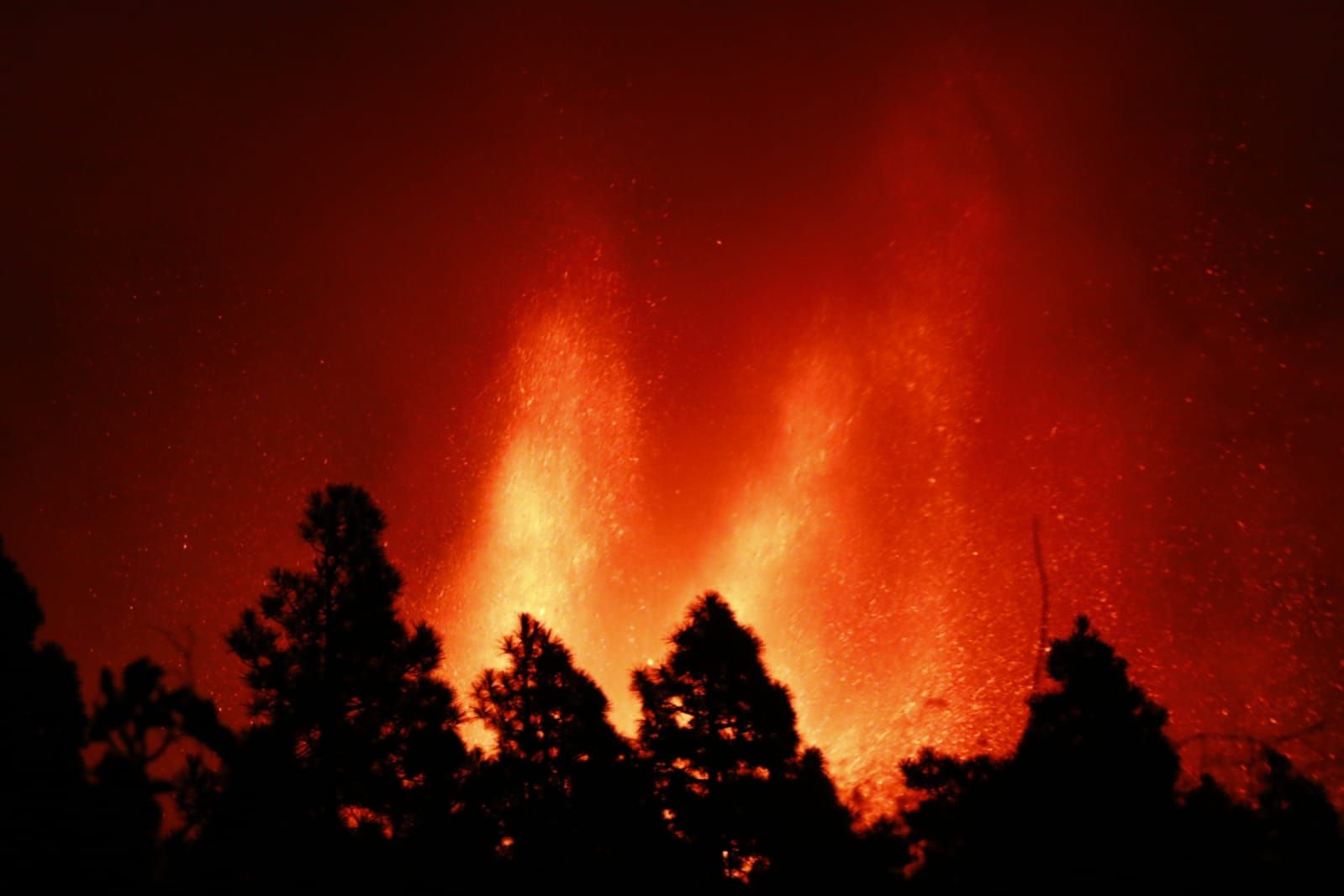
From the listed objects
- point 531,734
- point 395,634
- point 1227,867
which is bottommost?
point 1227,867

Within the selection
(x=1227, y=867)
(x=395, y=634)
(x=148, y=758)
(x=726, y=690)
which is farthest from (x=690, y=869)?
(x=148, y=758)

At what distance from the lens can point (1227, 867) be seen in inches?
362

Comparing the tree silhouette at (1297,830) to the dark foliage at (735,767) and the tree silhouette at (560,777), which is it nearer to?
the dark foliage at (735,767)

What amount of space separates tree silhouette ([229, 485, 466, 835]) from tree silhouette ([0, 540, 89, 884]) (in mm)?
2947

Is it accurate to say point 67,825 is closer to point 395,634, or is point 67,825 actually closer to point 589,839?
point 395,634

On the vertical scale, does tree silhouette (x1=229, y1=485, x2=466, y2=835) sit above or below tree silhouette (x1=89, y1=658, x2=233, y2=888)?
above

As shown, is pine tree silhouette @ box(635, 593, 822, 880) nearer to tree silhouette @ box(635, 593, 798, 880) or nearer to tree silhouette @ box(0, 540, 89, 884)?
tree silhouette @ box(635, 593, 798, 880)

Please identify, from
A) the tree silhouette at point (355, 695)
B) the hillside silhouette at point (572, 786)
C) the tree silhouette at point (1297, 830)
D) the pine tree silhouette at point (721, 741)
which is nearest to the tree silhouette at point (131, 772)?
the hillside silhouette at point (572, 786)

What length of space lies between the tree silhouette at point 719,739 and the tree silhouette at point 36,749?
6932 millimetres

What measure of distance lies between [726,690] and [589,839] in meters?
2.64

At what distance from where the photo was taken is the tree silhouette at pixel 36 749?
23.9ft

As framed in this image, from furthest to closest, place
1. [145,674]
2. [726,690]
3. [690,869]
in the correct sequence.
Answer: [726,690] → [690,869] → [145,674]

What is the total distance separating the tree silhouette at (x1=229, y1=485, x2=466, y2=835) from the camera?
39.1 ft

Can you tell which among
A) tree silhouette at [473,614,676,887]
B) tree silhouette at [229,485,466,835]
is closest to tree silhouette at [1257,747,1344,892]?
tree silhouette at [473,614,676,887]
